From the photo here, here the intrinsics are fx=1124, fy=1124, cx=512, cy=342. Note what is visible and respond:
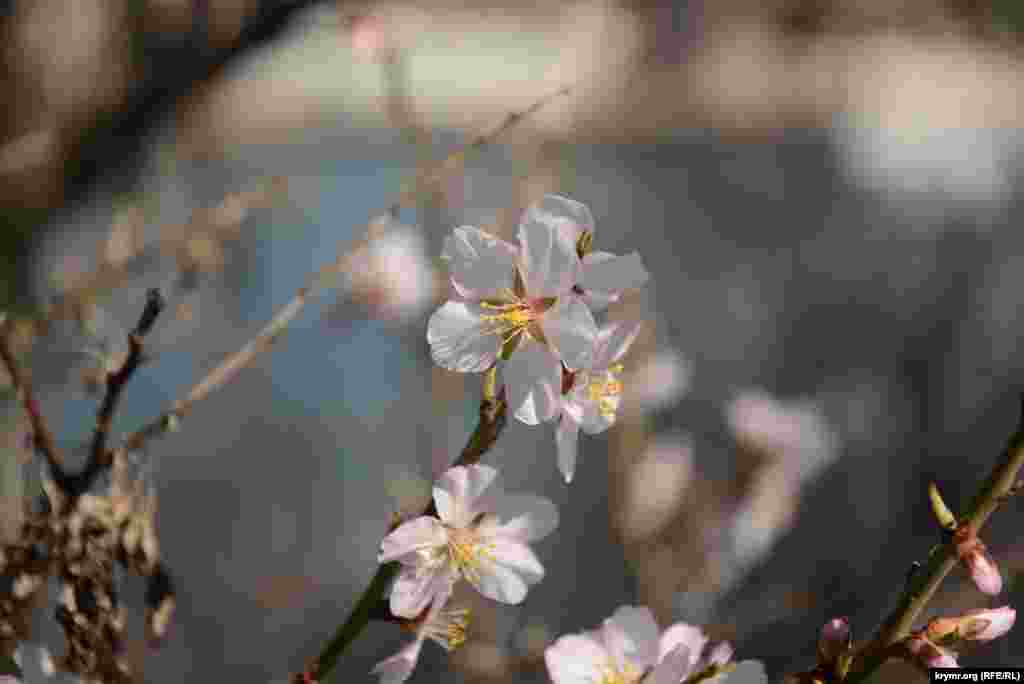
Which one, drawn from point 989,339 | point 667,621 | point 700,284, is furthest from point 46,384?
point 989,339

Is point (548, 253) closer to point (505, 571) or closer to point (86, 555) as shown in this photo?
point (505, 571)

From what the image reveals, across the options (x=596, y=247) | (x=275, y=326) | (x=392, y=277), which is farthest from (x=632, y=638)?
(x=596, y=247)

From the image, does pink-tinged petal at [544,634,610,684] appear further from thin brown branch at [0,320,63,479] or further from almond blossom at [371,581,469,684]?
thin brown branch at [0,320,63,479]

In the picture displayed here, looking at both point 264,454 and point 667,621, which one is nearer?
point 667,621

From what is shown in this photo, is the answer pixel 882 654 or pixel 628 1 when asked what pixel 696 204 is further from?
pixel 882 654

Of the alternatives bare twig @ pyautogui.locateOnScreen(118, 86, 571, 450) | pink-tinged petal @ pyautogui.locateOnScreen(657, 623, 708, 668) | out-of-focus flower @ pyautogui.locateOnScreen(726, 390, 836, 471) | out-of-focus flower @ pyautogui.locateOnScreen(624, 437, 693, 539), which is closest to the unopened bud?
pink-tinged petal @ pyautogui.locateOnScreen(657, 623, 708, 668)

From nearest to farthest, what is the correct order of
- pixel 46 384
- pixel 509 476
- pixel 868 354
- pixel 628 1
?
pixel 46 384 < pixel 509 476 < pixel 628 1 < pixel 868 354
